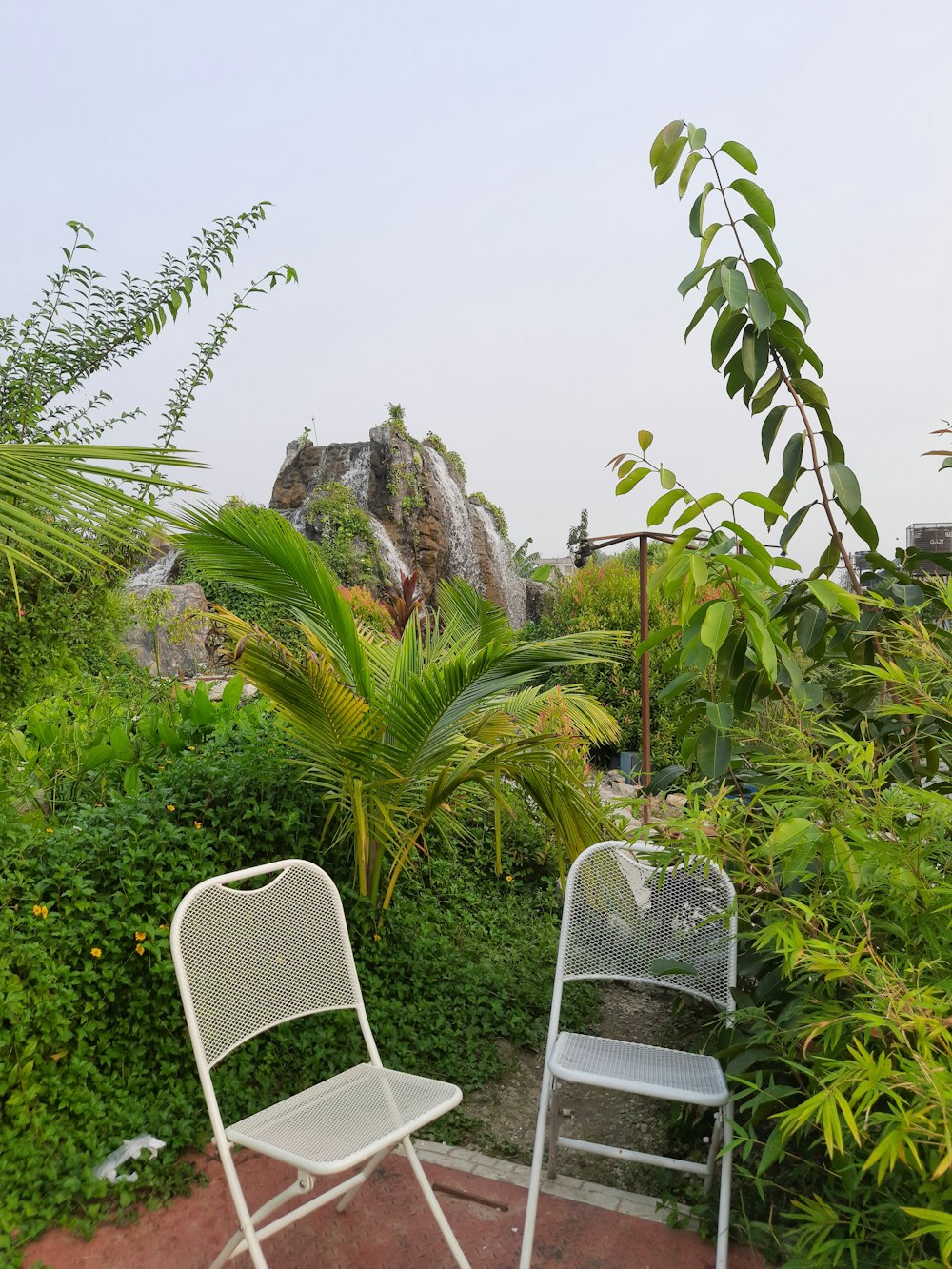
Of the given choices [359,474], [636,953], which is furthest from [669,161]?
[359,474]

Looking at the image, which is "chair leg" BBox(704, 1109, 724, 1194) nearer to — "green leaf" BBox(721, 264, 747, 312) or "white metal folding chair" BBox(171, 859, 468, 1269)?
"white metal folding chair" BBox(171, 859, 468, 1269)

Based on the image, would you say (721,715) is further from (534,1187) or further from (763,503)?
(534,1187)

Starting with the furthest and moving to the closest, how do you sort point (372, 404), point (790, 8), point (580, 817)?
point (372, 404)
point (790, 8)
point (580, 817)

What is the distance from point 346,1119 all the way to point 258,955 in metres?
0.50

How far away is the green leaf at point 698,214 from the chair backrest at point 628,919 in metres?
1.90

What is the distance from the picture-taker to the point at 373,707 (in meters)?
3.39

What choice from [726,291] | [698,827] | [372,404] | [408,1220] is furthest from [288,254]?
[372,404]

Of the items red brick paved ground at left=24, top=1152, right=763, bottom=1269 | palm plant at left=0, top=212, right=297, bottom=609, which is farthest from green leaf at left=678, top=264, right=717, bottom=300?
red brick paved ground at left=24, top=1152, right=763, bottom=1269

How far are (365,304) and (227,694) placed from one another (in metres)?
13.7

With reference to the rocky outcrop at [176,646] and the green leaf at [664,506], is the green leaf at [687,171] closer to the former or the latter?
the green leaf at [664,506]

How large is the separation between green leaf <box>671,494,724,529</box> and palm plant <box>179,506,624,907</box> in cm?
98

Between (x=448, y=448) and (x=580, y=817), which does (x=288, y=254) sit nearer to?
(x=580, y=817)

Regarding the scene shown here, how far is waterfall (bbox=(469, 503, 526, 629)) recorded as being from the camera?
17641 mm

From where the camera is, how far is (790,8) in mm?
5398
